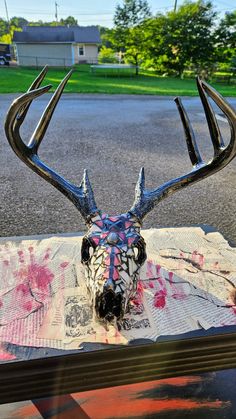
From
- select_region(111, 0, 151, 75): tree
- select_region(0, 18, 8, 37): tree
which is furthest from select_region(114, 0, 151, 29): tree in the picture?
select_region(0, 18, 8, 37): tree

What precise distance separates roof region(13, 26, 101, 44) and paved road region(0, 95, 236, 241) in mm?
23954

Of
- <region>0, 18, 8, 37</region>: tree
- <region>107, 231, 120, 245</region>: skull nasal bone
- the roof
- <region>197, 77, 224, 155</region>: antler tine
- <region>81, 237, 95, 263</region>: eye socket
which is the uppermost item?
<region>0, 18, 8, 37</region>: tree

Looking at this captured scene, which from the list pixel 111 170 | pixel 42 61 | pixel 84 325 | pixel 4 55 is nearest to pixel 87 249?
pixel 84 325

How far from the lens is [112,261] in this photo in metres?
1.50

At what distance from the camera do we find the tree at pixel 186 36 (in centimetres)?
2397

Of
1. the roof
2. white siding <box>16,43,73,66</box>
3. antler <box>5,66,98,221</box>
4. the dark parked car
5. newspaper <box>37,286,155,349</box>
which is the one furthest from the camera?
the roof

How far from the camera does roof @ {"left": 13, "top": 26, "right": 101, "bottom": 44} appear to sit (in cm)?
3122

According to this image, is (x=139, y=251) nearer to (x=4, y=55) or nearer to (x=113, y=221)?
(x=113, y=221)

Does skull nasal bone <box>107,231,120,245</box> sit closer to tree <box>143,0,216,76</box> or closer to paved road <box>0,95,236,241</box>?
paved road <box>0,95,236,241</box>

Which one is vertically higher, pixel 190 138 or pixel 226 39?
pixel 226 39

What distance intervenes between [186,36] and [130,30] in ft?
15.2

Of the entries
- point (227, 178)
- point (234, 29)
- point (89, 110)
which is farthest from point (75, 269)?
point (234, 29)

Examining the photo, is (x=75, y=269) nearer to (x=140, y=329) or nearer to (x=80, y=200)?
(x=80, y=200)

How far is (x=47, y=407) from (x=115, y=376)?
0.49 m
